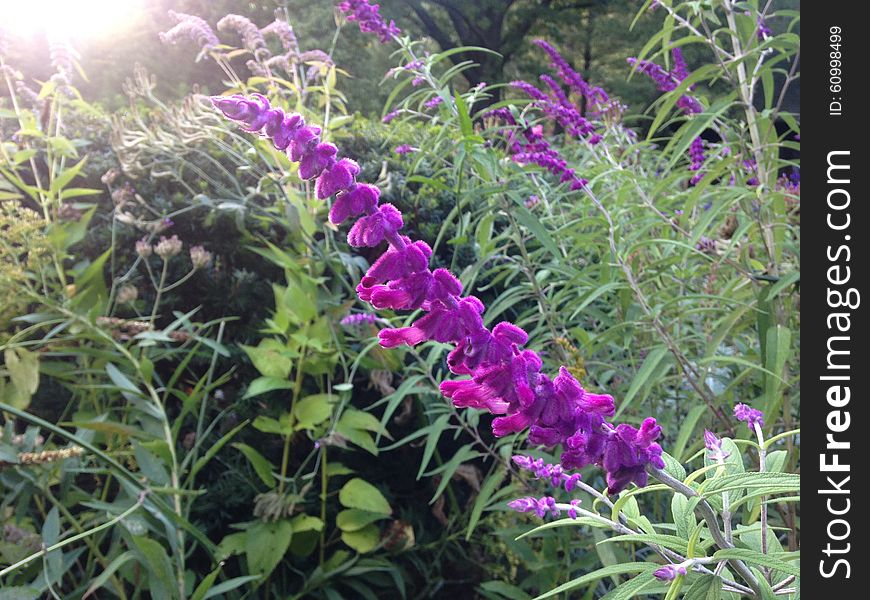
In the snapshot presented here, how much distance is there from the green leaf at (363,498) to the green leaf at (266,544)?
20cm

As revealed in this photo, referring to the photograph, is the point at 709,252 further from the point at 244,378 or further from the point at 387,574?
the point at 244,378

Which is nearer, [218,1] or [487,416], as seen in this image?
[487,416]

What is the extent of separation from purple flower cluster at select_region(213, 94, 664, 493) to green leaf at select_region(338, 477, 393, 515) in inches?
62.2

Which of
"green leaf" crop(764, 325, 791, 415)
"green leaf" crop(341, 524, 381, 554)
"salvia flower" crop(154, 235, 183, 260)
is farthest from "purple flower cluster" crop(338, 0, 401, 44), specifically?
"green leaf" crop(341, 524, 381, 554)

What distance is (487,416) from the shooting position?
2516 mm

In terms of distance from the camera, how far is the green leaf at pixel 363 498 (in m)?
2.13

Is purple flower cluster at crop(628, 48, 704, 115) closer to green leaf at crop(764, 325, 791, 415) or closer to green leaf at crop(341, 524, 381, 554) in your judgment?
green leaf at crop(764, 325, 791, 415)

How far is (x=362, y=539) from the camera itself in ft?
7.31

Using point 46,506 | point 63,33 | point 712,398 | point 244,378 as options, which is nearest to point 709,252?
point 712,398

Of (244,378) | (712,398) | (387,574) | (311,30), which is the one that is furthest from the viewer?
(311,30)

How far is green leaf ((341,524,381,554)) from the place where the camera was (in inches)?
86.9

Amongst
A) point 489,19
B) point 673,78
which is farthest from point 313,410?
point 489,19

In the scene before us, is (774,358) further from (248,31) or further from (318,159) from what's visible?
(248,31)
